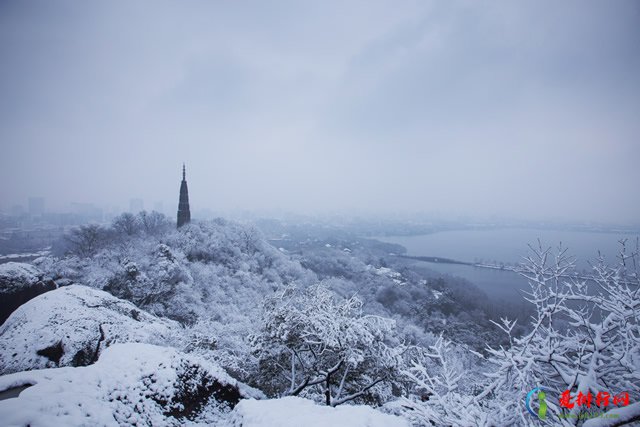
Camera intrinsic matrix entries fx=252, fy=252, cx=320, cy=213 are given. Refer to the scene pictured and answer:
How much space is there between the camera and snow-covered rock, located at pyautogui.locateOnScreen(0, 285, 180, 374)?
24.7 ft

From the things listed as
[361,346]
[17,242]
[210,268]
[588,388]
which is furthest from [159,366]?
[17,242]

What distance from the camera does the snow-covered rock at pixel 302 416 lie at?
160 inches

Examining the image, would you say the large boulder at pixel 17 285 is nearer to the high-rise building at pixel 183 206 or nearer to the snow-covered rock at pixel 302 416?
the snow-covered rock at pixel 302 416

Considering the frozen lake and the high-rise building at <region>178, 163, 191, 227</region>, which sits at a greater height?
the high-rise building at <region>178, 163, 191, 227</region>

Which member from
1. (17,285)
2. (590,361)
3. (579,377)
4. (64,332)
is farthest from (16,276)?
(590,361)

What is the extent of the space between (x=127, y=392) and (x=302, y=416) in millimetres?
3304

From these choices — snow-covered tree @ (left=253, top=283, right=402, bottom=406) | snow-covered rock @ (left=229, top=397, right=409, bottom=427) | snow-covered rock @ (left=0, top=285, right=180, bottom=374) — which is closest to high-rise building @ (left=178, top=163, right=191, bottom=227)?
snow-covered rock @ (left=0, top=285, right=180, bottom=374)

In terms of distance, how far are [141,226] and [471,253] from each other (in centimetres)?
7535

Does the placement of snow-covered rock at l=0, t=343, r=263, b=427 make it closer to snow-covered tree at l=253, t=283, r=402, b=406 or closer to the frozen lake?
snow-covered tree at l=253, t=283, r=402, b=406

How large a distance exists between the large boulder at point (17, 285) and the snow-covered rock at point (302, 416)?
14.8 meters

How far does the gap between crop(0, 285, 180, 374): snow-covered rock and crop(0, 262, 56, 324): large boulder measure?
4.39m

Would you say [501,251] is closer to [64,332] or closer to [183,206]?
[183,206]

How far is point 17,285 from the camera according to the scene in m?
12.3

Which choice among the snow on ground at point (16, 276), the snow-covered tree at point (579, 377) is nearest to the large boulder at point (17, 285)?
the snow on ground at point (16, 276)
